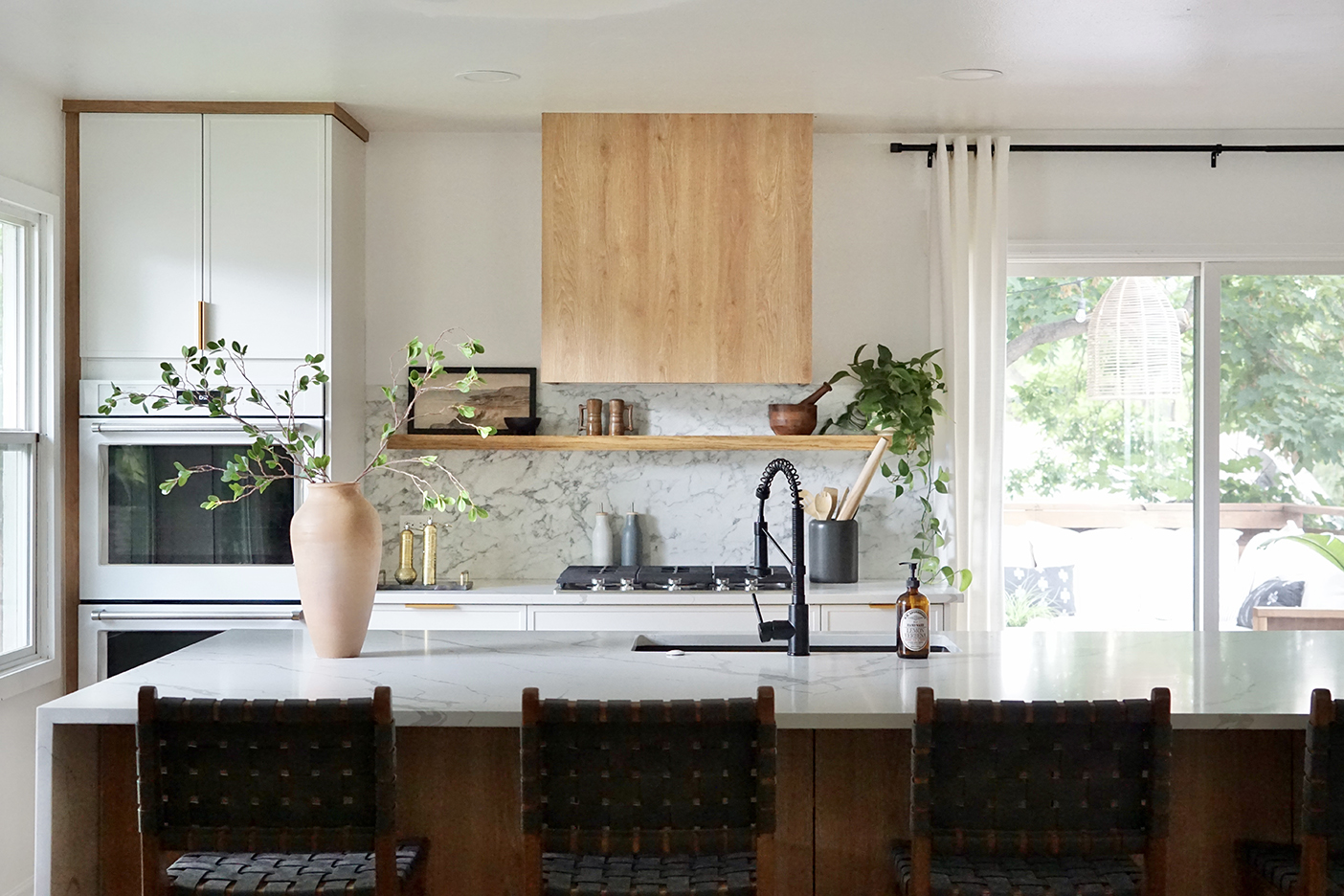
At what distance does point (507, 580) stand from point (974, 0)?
8.78ft

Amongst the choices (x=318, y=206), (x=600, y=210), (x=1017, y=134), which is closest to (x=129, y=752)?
(x=318, y=206)

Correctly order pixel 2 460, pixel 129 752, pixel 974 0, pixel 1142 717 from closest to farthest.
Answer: pixel 1142 717 → pixel 129 752 → pixel 974 0 → pixel 2 460

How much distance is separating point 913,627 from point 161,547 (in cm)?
266

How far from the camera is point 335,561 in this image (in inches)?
96.8


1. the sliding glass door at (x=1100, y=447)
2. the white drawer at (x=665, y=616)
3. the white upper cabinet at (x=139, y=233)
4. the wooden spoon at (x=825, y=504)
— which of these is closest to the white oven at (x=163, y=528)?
the white upper cabinet at (x=139, y=233)

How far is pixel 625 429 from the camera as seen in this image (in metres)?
4.30

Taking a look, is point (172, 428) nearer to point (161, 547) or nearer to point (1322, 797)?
point (161, 547)

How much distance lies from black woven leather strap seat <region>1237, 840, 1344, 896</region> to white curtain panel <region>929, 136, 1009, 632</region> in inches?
81.8

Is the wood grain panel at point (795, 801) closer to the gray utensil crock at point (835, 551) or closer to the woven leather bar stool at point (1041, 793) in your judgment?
the woven leather bar stool at point (1041, 793)

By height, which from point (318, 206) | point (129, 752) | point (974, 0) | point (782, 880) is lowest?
point (782, 880)

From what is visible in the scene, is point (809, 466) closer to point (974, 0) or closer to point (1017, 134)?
point (1017, 134)

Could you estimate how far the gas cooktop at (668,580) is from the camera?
12.9 feet

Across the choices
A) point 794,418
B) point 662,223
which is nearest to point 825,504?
point 794,418

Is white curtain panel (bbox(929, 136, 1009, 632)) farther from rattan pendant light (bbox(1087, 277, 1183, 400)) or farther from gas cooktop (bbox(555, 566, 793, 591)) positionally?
gas cooktop (bbox(555, 566, 793, 591))
